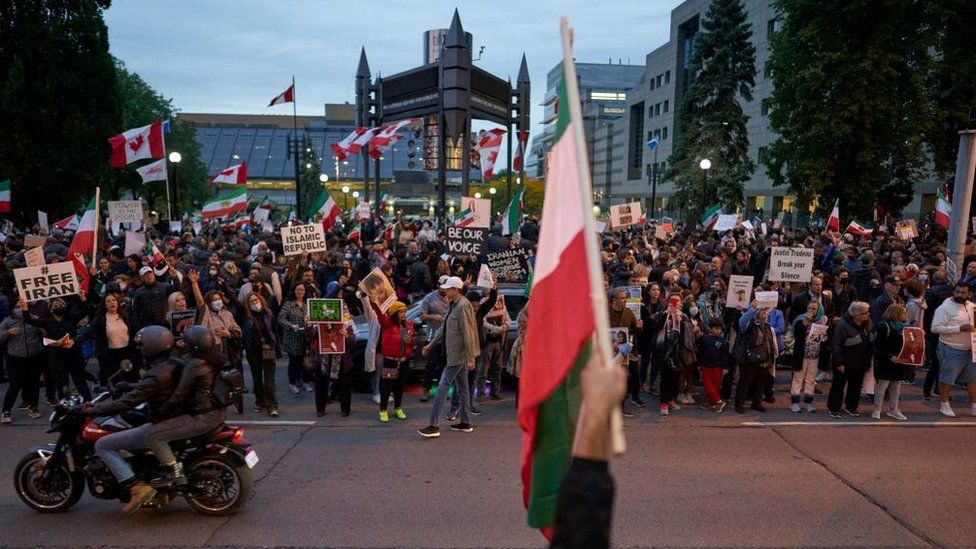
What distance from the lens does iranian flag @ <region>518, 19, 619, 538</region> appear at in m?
2.71

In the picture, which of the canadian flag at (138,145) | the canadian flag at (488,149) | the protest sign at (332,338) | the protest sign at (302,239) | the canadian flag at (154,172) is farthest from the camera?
the canadian flag at (488,149)

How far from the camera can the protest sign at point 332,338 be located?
9.33 meters

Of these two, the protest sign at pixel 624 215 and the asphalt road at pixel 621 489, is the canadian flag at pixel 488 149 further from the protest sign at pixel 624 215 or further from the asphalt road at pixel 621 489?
the asphalt road at pixel 621 489

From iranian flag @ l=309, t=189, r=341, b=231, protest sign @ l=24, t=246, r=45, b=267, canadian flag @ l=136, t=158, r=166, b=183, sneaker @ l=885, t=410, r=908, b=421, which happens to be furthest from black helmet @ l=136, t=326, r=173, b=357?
canadian flag @ l=136, t=158, r=166, b=183

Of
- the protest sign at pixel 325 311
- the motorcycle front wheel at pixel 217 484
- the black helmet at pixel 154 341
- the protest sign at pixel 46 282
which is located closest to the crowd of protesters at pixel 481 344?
the protest sign at pixel 46 282

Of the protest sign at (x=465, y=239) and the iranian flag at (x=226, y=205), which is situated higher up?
the iranian flag at (x=226, y=205)

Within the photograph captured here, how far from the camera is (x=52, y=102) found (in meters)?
31.1

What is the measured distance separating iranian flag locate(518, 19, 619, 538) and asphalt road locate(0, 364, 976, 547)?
10.1 feet

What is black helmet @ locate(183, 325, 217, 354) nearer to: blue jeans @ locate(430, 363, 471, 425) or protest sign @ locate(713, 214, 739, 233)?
blue jeans @ locate(430, 363, 471, 425)

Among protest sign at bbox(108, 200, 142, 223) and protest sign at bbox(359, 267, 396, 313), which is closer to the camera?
protest sign at bbox(359, 267, 396, 313)

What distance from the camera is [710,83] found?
121ft

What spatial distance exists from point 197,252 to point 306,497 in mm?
10741

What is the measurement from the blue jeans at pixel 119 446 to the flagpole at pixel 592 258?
15.2ft

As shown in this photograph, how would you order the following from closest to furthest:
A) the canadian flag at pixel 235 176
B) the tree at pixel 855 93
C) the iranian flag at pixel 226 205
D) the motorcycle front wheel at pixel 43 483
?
the motorcycle front wheel at pixel 43 483 → the iranian flag at pixel 226 205 → the canadian flag at pixel 235 176 → the tree at pixel 855 93
